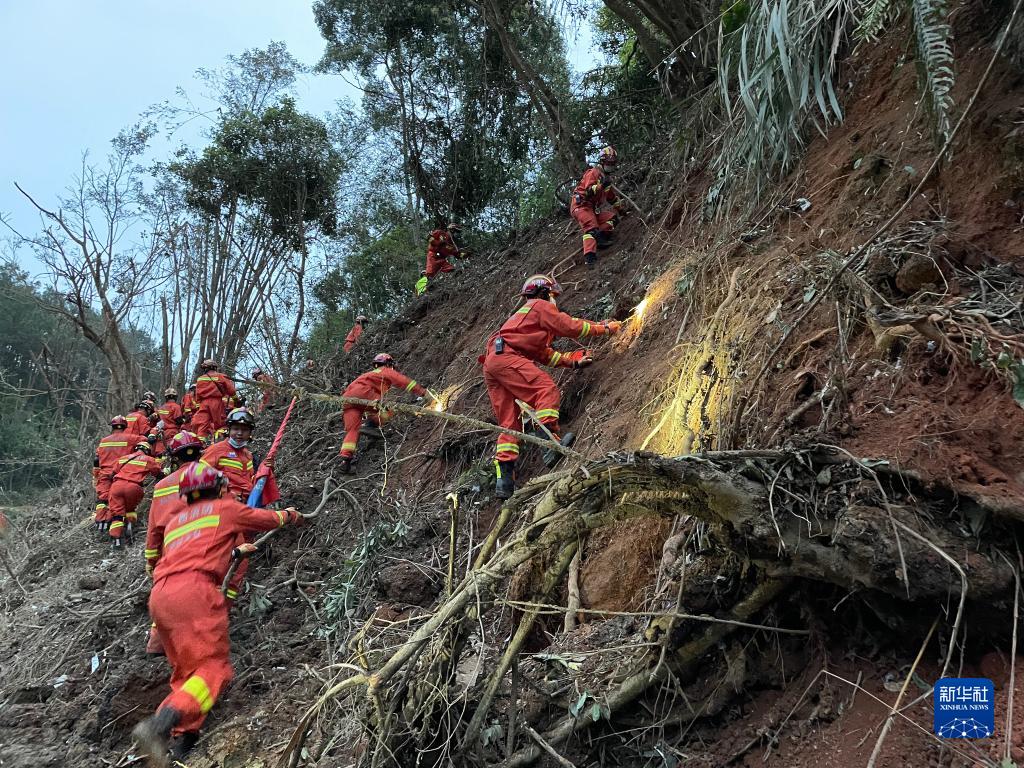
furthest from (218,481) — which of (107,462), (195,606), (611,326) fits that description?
(107,462)

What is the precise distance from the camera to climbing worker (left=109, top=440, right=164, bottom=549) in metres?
9.19

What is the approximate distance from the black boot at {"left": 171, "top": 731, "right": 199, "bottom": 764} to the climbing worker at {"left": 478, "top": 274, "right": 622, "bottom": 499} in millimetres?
2959

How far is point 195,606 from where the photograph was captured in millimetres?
4605

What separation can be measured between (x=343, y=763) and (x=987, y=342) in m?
3.67

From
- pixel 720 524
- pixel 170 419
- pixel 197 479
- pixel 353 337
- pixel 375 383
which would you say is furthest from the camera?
pixel 353 337

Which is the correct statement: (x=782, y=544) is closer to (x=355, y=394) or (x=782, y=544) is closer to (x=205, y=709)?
(x=205, y=709)

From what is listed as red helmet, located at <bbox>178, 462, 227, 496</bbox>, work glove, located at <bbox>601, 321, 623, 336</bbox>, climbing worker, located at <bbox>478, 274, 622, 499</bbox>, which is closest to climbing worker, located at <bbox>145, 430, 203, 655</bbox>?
red helmet, located at <bbox>178, 462, 227, 496</bbox>

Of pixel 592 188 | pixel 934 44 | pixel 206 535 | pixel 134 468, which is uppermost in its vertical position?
pixel 592 188

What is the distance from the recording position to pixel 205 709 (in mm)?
4352

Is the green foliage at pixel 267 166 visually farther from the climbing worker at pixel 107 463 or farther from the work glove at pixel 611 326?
the work glove at pixel 611 326

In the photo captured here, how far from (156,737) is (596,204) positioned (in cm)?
803

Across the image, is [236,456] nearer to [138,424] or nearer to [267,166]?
[138,424]

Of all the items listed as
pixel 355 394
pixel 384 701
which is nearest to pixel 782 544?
pixel 384 701

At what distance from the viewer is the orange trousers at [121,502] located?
9.20 metres
